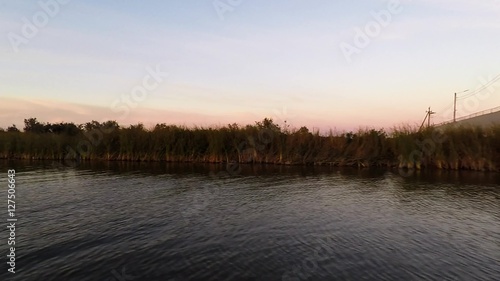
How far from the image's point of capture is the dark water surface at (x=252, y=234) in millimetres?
7500

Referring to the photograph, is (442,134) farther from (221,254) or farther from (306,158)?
(221,254)

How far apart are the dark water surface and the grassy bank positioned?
12.2 metres

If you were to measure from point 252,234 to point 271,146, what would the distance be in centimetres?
2489

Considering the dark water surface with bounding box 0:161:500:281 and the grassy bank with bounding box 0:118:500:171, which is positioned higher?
the grassy bank with bounding box 0:118:500:171

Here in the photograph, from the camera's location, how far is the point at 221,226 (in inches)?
426

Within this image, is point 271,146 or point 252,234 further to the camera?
point 271,146

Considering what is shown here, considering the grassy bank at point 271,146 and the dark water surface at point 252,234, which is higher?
the grassy bank at point 271,146

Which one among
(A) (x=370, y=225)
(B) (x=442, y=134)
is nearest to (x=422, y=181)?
(B) (x=442, y=134)

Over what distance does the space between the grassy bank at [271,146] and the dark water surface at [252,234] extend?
1219 cm

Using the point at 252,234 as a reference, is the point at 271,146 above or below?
above

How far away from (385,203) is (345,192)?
2904 millimetres

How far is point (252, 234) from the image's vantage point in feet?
33.0

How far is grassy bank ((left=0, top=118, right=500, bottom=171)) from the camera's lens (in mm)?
28781

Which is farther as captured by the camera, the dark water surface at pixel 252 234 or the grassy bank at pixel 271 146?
the grassy bank at pixel 271 146
